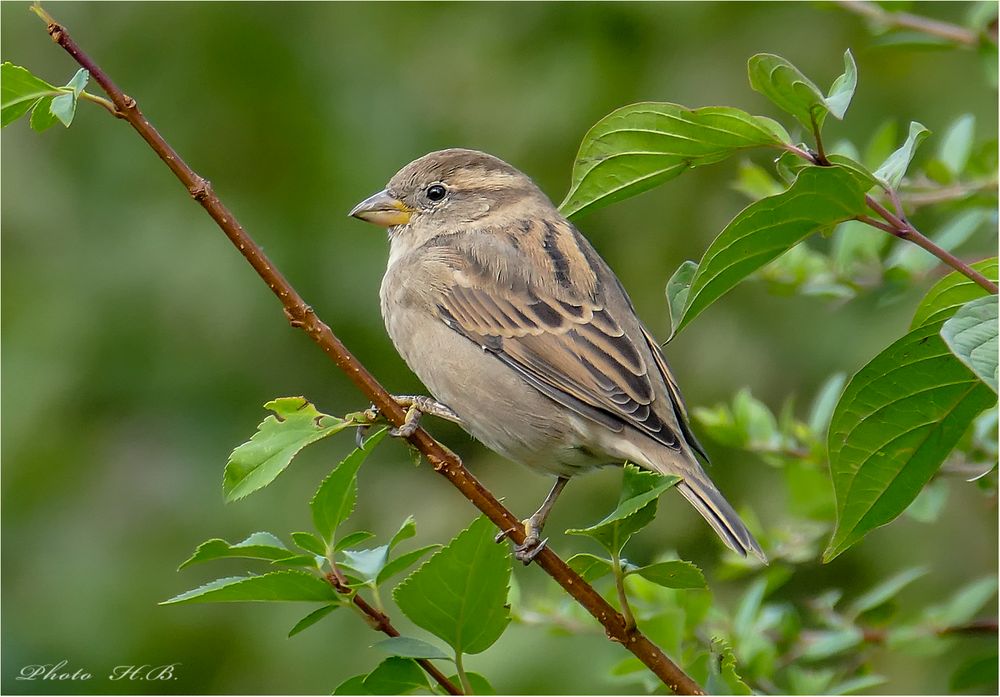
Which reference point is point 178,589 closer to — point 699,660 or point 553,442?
point 553,442

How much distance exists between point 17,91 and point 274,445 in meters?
0.79

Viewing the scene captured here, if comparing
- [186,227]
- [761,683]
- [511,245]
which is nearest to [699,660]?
[761,683]

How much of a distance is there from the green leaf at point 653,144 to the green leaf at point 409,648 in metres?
0.82

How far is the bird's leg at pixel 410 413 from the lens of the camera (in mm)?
2469

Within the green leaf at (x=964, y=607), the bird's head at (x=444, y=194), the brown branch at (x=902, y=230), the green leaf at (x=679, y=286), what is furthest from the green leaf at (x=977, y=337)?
the bird's head at (x=444, y=194)

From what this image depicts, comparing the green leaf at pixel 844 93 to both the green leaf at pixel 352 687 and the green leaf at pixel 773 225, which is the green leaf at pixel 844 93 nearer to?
the green leaf at pixel 773 225

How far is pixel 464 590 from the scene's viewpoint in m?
2.14

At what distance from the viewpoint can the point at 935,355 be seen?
214 cm

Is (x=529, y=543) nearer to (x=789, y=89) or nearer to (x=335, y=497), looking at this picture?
(x=335, y=497)

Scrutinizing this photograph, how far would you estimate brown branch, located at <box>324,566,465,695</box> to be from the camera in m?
2.21

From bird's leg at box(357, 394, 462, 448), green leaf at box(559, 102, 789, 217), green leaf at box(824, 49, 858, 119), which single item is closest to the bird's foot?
bird's leg at box(357, 394, 462, 448)

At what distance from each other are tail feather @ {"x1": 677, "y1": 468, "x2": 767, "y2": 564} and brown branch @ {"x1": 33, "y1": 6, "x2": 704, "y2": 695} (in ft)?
1.92

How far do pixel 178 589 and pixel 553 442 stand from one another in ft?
9.40

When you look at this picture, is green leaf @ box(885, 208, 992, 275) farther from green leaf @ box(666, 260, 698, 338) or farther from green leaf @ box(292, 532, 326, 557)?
green leaf @ box(292, 532, 326, 557)
